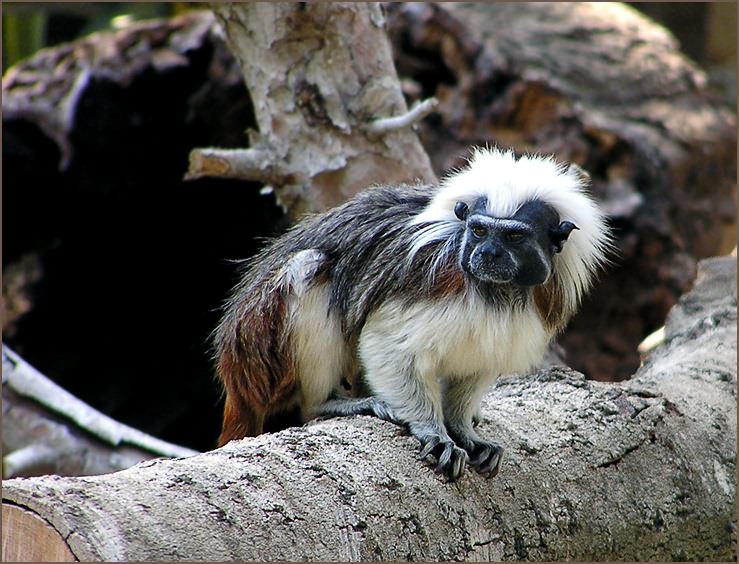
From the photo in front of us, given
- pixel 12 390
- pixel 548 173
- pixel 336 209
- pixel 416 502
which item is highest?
pixel 548 173

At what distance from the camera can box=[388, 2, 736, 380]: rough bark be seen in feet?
20.6

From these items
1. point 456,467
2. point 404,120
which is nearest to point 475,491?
point 456,467

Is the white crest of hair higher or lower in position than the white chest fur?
higher

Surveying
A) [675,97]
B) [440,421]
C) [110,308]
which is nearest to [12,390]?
[110,308]

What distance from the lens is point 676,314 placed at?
15.8ft

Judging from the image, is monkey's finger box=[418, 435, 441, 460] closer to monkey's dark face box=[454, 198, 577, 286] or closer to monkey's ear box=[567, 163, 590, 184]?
monkey's dark face box=[454, 198, 577, 286]

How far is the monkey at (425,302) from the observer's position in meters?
2.97

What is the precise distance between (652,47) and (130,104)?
3.73 meters

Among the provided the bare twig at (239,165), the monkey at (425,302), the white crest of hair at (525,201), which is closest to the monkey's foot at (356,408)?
the monkey at (425,302)

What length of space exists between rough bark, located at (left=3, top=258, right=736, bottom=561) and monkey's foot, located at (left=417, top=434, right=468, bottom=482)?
4 cm

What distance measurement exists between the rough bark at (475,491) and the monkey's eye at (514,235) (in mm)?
707

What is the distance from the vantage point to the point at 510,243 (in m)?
2.91

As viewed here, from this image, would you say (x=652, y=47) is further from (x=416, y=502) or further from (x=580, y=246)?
(x=416, y=502)

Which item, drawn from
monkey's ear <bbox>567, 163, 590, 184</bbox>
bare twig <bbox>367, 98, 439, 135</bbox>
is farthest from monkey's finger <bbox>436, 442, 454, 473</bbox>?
bare twig <bbox>367, 98, 439, 135</bbox>
